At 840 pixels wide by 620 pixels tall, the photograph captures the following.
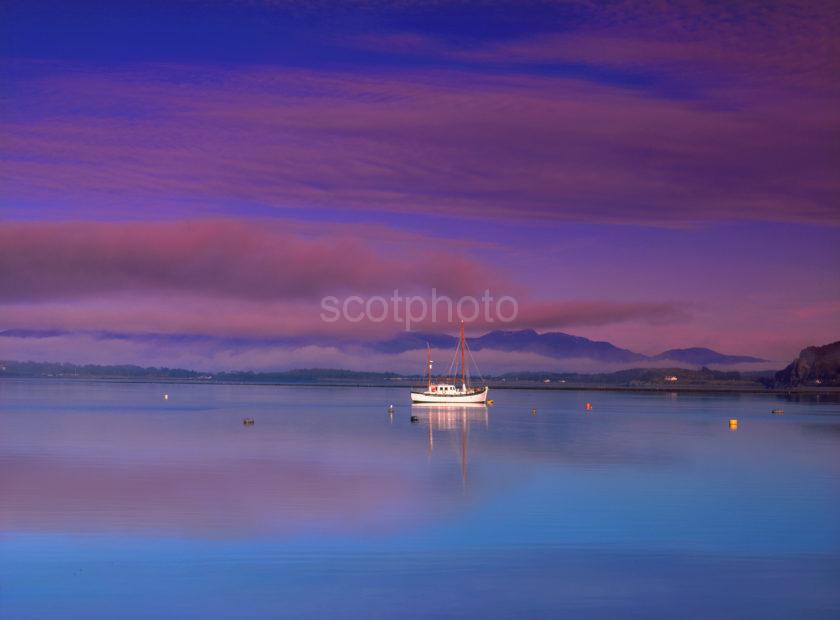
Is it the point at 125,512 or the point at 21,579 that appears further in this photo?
the point at 125,512

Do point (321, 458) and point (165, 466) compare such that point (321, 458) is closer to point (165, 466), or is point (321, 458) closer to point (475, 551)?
point (165, 466)

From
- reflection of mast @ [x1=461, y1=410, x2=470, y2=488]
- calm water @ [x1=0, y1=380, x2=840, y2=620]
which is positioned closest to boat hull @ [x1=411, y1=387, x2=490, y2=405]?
reflection of mast @ [x1=461, y1=410, x2=470, y2=488]

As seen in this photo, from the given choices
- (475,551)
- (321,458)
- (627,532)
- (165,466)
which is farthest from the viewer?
(321,458)

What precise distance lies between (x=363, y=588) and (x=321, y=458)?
119 ft

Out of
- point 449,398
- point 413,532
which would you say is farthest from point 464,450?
point 449,398

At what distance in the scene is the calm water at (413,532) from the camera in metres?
22.7

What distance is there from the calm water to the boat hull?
92.5 m

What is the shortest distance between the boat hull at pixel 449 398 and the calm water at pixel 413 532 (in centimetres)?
9248

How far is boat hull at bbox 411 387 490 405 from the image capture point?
524 feet

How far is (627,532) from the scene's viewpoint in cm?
3259

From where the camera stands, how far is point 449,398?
525ft

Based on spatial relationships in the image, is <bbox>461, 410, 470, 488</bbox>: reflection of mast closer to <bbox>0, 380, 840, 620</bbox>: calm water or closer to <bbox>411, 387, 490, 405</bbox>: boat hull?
<bbox>0, 380, 840, 620</bbox>: calm water

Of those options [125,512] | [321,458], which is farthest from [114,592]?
[321,458]

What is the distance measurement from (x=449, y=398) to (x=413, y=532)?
129 meters
